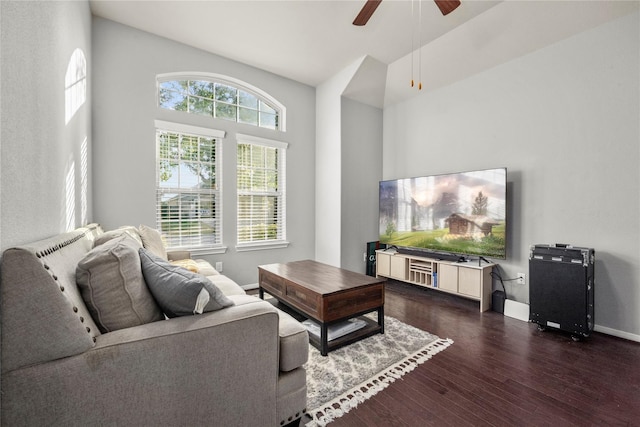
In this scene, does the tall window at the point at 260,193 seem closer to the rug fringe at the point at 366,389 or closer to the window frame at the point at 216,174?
the window frame at the point at 216,174

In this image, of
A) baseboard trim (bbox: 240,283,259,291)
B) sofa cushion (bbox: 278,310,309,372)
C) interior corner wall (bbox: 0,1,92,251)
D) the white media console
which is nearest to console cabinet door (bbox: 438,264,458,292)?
the white media console

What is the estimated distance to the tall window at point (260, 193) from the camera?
12.8ft

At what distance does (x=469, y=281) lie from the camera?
323cm

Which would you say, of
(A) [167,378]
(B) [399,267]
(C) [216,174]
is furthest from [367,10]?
(B) [399,267]

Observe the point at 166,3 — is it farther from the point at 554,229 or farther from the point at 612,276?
the point at 612,276

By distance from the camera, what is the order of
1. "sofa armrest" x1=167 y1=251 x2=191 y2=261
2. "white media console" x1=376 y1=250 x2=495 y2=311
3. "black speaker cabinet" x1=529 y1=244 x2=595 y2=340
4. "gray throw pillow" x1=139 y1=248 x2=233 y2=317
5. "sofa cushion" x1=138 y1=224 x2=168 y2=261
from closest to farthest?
"gray throw pillow" x1=139 y1=248 x2=233 y2=317 → "black speaker cabinet" x1=529 y1=244 x2=595 y2=340 → "sofa cushion" x1=138 y1=224 x2=168 y2=261 → "sofa armrest" x1=167 y1=251 x2=191 y2=261 → "white media console" x1=376 y1=250 x2=495 y2=311

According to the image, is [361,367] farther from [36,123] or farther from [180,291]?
[36,123]

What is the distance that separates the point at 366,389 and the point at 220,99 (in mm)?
3712

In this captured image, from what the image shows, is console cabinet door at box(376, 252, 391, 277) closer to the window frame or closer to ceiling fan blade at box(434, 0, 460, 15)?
the window frame

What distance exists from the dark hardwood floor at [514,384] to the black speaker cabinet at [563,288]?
136mm

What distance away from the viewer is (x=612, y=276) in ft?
8.46

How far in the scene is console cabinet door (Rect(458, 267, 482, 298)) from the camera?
3156 millimetres

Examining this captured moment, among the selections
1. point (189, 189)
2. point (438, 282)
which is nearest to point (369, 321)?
point (438, 282)

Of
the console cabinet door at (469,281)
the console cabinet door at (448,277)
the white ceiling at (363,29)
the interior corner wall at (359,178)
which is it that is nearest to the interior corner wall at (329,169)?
the interior corner wall at (359,178)
